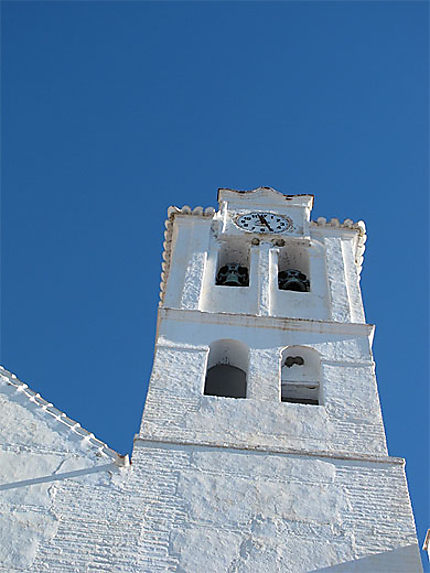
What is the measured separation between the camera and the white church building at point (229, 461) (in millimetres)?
13836

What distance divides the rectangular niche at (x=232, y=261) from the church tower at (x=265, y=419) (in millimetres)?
A: 42

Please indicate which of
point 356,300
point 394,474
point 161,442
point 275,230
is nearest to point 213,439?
point 161,442

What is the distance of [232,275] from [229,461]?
7486 millimetres

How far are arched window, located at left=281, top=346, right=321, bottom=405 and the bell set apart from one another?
3.11 meters

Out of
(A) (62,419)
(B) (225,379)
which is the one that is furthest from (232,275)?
(A) (62,419)

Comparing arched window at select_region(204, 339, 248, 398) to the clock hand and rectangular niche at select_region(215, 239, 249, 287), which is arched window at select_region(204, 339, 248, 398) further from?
the clock hand

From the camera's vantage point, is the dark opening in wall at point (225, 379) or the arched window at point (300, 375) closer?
the arched window at point (300, 375)

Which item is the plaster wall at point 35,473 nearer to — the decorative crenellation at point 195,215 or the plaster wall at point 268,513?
the plaster wall at point 268,513

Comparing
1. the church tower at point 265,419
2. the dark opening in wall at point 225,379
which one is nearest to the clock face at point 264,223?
the church tower at point 265,419

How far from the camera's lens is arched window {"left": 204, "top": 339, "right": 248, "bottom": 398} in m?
19.3

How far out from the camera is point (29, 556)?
1356cm

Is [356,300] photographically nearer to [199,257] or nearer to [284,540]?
[199,257]

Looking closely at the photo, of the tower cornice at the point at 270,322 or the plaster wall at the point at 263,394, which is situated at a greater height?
the tower cornice at the point at 270,322

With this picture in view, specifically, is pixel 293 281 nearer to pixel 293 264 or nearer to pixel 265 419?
pixel 293 264
